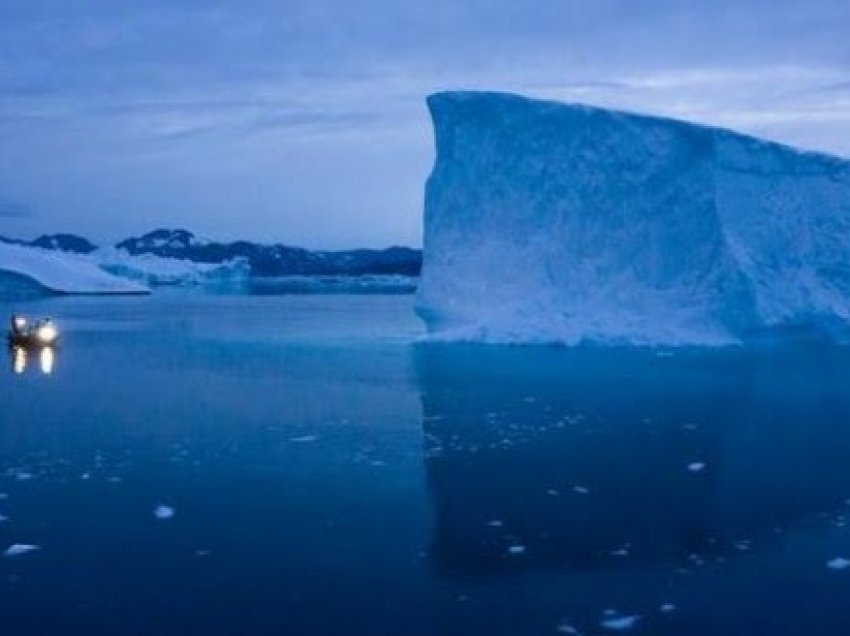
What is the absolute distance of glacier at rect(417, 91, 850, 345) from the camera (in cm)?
2161

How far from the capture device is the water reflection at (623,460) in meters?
7.36

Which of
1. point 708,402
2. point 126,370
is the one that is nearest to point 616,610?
point 708,402

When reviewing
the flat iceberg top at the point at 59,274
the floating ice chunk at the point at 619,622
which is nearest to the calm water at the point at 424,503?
the floating ice chunk at the point at 619,622

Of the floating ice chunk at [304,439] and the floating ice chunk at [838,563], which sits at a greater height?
the floating ice chunk at [304,439]

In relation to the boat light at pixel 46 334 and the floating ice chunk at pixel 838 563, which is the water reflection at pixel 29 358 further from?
the floating ice chunk at pixel 838 563

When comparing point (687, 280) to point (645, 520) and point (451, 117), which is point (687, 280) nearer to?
point (451, 117)

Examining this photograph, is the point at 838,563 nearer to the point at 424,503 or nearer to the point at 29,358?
the point at 424,503

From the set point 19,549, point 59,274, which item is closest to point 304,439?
point 19,549

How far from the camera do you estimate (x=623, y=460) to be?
33.1ft

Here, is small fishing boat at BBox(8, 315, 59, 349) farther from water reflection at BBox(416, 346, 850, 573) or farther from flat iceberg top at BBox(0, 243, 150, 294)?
flat iceberg top at BBox(0, 243, 150, 294)

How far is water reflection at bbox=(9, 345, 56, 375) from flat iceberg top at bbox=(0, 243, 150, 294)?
107 feet

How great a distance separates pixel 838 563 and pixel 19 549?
212 inches

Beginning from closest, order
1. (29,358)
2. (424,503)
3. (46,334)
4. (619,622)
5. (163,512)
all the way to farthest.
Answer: (619,622) → (163,512) → (424,503) → (29,358) → (46,334)

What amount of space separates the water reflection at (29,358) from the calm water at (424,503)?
1.41 meters
